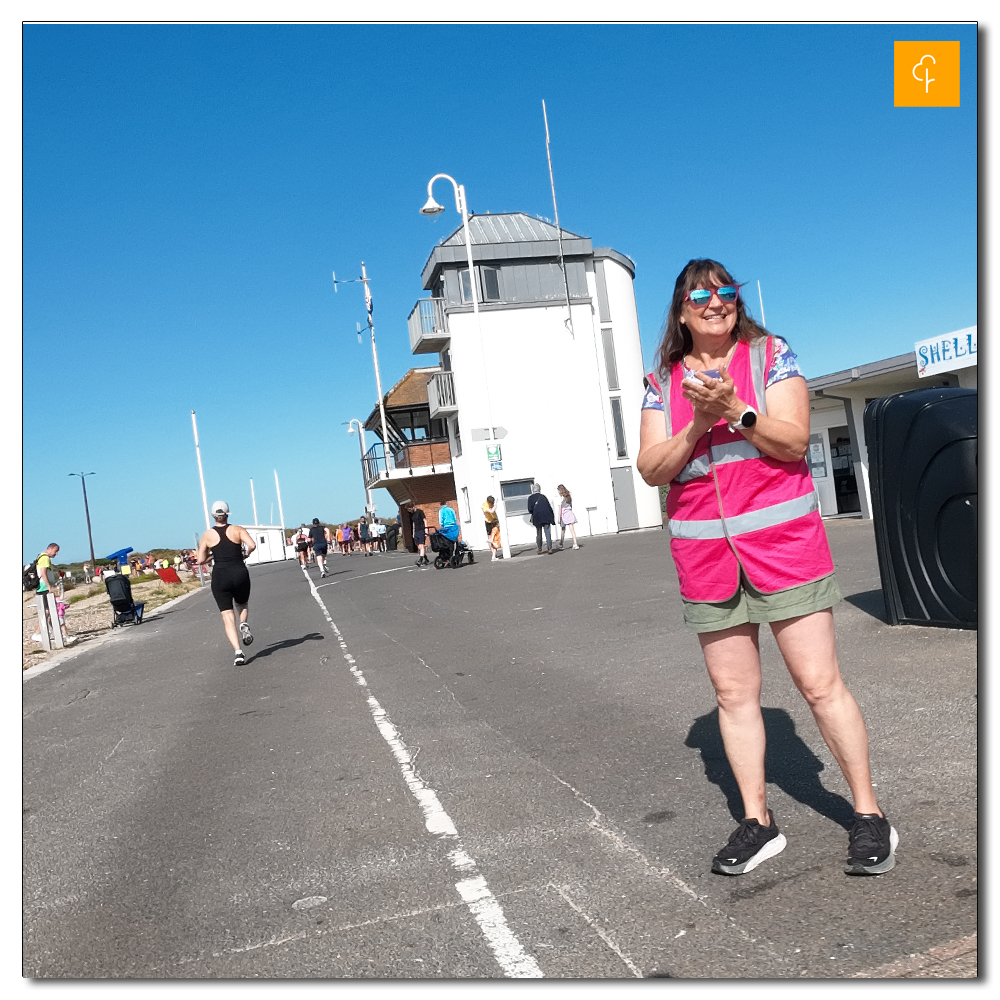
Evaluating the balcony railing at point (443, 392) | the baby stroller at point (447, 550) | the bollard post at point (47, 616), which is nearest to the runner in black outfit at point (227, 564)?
the bollard post at point (47, 616)

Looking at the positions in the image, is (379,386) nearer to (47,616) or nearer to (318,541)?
(318,541)

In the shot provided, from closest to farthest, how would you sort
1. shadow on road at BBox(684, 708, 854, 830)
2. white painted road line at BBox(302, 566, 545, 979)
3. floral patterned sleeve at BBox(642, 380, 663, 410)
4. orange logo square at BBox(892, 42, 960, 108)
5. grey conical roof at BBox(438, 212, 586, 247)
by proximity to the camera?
orange logo square at BBox(892, 42, 960, 108) < white painted road line at BBox(302, 566, 545, 979) < floral patterned sleeve at BBox(642, 380, 663, 410) < shadow on road at BBox(684, 708, 854, 830) < grey conical roof at BBox(438, 212, 586, 247)

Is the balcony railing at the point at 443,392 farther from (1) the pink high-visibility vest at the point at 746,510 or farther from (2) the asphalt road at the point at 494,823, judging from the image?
(1) the pink high-visibility vest at the point at 746,510

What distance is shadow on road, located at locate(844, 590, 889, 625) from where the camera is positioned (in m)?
8.03

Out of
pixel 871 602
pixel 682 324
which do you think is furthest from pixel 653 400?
pixel 871 602

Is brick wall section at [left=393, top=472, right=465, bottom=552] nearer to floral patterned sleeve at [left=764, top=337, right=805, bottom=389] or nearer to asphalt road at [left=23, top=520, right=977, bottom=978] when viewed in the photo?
asphalt road at [left=23, top=520, right=977, bottom=978]

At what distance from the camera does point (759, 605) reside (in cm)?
321

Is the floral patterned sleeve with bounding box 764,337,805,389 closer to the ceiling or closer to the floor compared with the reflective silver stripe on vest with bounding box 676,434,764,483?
closer to the ceiling

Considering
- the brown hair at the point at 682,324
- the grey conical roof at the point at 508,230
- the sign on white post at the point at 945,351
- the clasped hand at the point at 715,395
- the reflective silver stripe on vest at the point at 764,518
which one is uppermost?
the grey conical roof at the point at 508,230

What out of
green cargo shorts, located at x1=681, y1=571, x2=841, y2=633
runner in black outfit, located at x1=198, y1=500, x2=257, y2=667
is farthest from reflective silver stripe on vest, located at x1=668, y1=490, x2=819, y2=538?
runner in black outfit, located at x1=198, y1=500, x2=257, y2=667

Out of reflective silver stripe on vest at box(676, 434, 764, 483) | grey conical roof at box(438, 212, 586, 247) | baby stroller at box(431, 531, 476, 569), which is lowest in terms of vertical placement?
baby stroller at box(431, 531, 476, 569)

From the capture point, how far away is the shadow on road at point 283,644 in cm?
1145

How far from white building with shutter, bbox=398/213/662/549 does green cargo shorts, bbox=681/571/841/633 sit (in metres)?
32.1

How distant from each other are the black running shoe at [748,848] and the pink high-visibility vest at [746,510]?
79cm
